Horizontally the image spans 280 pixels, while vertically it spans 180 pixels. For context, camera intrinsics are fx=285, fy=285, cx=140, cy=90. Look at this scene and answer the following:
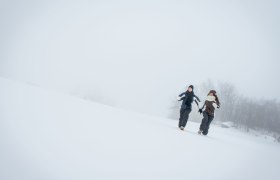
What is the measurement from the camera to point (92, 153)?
538cm

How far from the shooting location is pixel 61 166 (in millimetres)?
4629

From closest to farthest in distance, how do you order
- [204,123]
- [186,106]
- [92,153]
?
1. [92,153]
2. [204,123]
3. [186,106]

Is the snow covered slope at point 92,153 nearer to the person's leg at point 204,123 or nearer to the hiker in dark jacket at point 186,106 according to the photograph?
the person's leg at point 204,123

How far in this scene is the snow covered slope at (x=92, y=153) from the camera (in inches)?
181

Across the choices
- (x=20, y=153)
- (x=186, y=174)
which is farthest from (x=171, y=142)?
(x=20, y=153)

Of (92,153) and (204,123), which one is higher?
(204,123)

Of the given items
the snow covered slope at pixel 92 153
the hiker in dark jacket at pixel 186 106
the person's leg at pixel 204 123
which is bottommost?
the snow covered slope at pixel 92 153

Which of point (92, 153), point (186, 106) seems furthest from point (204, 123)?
point (92, 153)

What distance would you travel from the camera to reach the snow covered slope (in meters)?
4.61

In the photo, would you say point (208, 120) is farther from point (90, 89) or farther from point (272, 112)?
point (90, 89)

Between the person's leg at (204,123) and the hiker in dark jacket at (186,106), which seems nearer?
the person's leg at (204,123)

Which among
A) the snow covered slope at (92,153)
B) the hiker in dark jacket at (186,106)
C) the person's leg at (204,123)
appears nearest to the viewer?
the snow covered slope at (92,153)

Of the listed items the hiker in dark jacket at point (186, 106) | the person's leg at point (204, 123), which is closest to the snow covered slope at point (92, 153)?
the person's leg at point (204, 123)

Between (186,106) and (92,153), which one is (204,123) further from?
(92,153)
